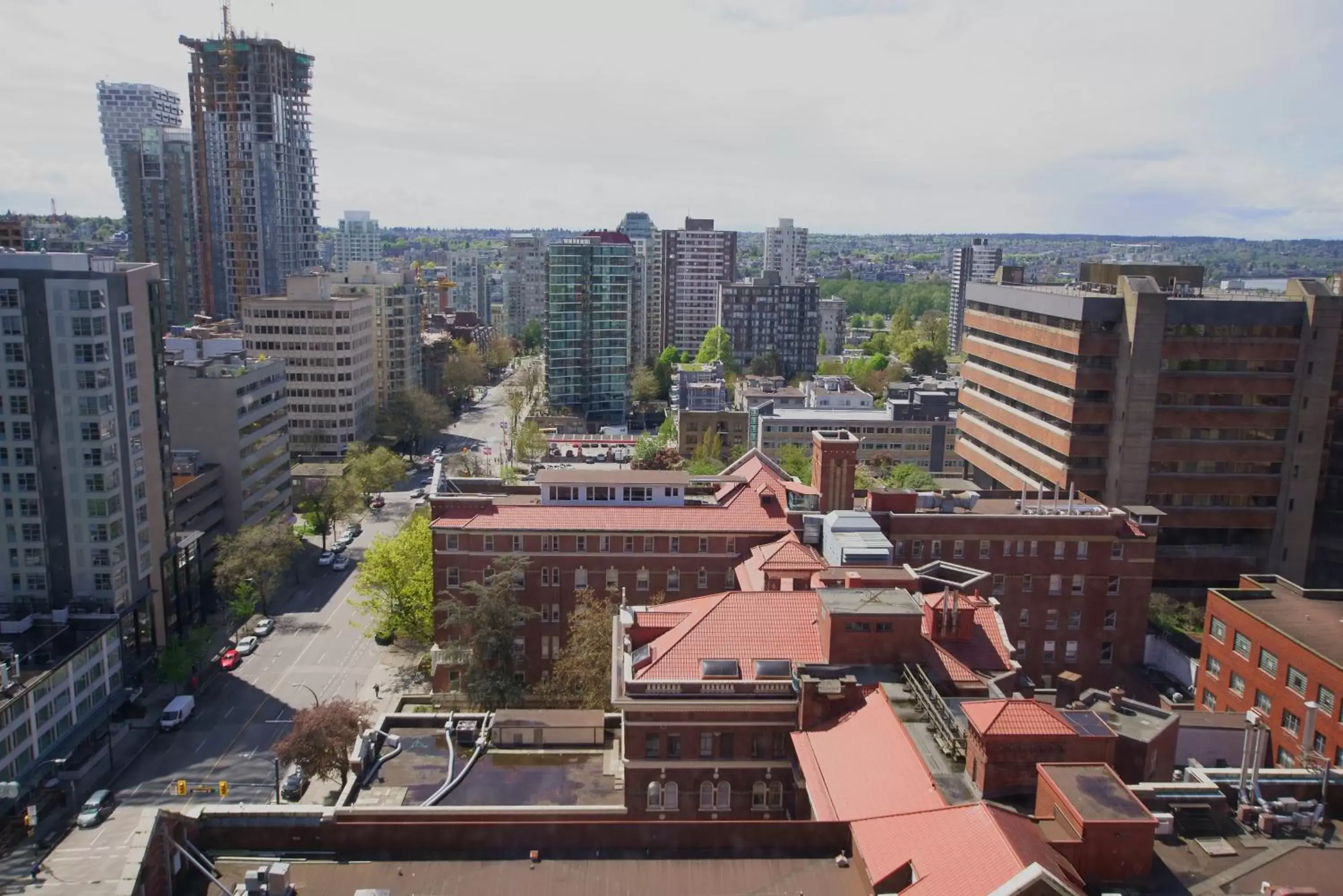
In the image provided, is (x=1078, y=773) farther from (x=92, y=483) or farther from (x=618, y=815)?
(x=92, y=483)

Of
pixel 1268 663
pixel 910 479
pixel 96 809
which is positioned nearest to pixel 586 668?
pixel 96 809

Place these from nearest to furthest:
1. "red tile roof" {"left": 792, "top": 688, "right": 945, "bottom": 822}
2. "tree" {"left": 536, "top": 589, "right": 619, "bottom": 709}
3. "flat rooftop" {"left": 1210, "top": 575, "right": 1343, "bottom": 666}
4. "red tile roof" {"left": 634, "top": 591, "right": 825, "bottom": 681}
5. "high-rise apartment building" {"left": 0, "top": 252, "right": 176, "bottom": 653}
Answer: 1. "red tile roof" {"left": 792, "top": 688, "right": 945, "bottom": 822}
2. "red tile roof" {"left": 634, "top": 591, "right": 825, "bottom": 681}
3. "flat rooftop" {"left": 1210, "top": 575, "right": 1343, "bottom": 666}
4. "tree" {"left": 536, "top": 589, "right": 619, "bottom": 709}
5. "high-rise apartment building" {"left": 0, "top": 252, "right": 176, "bottom": 653}

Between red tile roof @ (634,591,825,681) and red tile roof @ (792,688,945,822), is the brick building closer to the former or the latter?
red tile roof @ (634,591,825,681)

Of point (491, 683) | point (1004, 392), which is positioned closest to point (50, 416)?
point (491, 683)

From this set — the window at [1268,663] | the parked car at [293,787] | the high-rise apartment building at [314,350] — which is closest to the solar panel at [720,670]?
the parked car at [293,787]

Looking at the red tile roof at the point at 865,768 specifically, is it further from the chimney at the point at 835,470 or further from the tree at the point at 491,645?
the chimney at the point at 835,470

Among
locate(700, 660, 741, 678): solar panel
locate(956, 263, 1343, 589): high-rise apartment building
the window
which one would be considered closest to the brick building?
the window

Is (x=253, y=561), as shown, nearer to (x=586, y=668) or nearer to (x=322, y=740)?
(x=322, y=740)

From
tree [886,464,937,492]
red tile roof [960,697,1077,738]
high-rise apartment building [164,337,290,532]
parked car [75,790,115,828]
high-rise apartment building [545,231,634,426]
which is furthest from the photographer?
high-rise apartment building [545,231,634,426]
